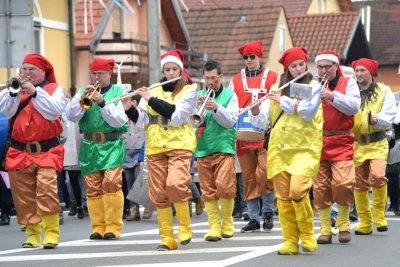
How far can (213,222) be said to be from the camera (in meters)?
12.9

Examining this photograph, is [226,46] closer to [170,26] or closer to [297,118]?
[170,26]

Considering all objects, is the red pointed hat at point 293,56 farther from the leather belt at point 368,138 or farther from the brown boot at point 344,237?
the leather belt at point 368,138

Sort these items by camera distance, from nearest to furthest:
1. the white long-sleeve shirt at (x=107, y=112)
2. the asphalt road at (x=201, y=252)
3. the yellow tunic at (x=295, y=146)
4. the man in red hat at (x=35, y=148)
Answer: the asphalt road at (x=201, y=252) < the yellow tunic at (x=295, y=146) < the man in red hat at (x=35, y=148) < the white long-sleeve shirt at (x=107, y=112)

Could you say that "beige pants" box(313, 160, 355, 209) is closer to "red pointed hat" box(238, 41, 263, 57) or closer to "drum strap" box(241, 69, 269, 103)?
"drum strap" box(241, 69, 269, 103)

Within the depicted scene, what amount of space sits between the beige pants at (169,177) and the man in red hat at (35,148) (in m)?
1.06

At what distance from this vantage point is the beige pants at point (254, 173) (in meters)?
14.1

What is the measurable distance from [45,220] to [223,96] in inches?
97.5

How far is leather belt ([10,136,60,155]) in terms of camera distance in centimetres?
1222

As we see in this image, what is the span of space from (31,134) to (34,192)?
0.64 m

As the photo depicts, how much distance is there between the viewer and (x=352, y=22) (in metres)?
48.5

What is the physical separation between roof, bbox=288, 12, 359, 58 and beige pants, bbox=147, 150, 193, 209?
35.4m

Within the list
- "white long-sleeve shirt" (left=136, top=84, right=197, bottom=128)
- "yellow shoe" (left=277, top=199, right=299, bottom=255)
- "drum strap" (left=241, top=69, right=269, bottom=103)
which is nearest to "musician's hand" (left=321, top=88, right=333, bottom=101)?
"yellow shoe" (left=277, top=199, right=299, bottom=255)

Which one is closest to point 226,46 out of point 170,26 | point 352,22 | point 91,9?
point 170,26

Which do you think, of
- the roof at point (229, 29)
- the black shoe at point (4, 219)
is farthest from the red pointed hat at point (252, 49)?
the roof at point (229, 29)
